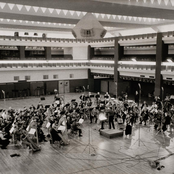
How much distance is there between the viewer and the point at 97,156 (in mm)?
10742

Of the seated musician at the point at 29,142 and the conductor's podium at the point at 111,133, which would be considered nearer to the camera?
the seated musician at the point at 29,142

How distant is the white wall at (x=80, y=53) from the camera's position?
32312 mm

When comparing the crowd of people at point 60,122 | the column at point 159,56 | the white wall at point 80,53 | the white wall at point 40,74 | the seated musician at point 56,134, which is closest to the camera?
the seated musician at point 56,134

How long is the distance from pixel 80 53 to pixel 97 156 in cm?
2306

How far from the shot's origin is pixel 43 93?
30219 millimetres

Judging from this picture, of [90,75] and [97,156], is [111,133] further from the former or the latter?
[90,75]

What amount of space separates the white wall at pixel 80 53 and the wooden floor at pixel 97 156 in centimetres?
1984

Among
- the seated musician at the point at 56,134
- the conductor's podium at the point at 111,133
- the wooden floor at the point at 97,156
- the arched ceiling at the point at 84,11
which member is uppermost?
the arched ceiling at the point at 84,11

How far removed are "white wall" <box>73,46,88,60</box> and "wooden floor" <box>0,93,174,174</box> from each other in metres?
19.8

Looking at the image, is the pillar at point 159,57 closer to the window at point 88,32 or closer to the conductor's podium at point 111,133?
the conductor's podium at point 111,133

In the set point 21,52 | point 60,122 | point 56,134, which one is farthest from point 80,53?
point 56,134

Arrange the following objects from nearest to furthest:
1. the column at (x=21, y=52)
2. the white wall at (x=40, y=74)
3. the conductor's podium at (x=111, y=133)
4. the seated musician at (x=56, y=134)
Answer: the seated musician at (x=56, y=134) → the conductor's podium at (x=111, y=133) → the white wall at (x=40, y=74) → the column at (x=21, y=52)

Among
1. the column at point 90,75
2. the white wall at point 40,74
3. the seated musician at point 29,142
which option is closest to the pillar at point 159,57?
the column at point 90,75

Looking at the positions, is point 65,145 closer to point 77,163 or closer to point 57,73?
point 77,163
